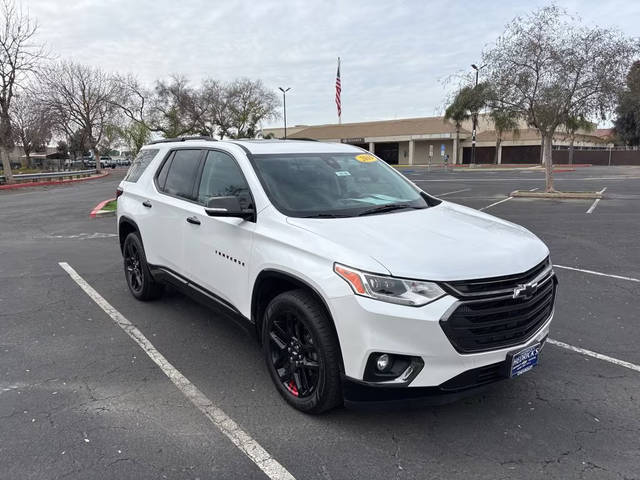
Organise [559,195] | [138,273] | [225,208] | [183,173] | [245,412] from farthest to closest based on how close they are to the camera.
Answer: [559,195], [138,273], [183,173], [225,208], [245,412]

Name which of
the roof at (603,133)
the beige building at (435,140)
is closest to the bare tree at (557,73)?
the beige building at (435,140)

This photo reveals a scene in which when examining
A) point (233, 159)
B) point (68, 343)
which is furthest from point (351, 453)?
point (68, 343)

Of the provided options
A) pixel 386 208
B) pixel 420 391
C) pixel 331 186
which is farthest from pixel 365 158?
pixel 420 391

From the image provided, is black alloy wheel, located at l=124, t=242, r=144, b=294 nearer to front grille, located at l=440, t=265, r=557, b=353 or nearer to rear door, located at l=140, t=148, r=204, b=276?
rear door, located at l=140, t=148, r=204, b=276

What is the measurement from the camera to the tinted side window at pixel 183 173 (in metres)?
4.62

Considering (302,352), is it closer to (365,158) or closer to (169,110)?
(365,158)

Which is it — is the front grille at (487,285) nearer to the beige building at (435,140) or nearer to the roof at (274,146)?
the roof at (274,146)

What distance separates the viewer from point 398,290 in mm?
2699

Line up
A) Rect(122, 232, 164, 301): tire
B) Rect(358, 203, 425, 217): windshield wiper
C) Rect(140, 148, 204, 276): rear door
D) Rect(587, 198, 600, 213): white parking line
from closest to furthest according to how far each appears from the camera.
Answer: Rect(358, 203, 425, 217): windshield wiper < Rect(140, 148, 204, 276): rear door < Rect(122, 232, 164, 301): tire < Rect(587, 198, 600, 213): white parking line

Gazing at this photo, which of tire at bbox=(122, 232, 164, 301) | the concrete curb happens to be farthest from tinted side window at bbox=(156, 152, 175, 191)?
the concrete curb

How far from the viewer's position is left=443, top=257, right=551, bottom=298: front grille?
2.70 meters

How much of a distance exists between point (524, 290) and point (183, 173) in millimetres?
3342

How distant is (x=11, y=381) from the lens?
12.6 feet

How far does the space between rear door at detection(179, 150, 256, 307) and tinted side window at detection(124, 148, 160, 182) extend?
4.82 ft
